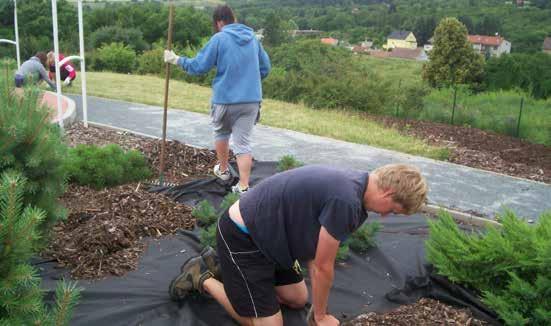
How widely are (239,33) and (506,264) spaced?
3054 millimetres

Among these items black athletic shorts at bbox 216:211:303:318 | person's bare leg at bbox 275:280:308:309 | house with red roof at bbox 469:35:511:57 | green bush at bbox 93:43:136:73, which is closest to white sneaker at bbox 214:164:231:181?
person's bare leg at bbox 275:280:308:309

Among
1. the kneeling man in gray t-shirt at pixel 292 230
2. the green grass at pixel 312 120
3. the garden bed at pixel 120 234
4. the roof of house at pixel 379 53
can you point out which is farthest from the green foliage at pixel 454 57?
the roof of house at pixel 379 53

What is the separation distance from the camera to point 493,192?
20.1 feet

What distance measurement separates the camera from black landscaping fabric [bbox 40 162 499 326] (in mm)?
3160

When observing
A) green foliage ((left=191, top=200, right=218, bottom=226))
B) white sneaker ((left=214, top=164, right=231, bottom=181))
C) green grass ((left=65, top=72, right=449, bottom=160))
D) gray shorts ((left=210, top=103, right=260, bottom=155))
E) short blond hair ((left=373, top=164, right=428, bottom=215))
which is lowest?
green grass ((left=65, top=72, right=449, bottom=160))

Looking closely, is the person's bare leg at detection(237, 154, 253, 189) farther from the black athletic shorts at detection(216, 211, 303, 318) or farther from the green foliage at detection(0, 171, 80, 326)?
the green foliage at detection(0, 171, 80, 326)

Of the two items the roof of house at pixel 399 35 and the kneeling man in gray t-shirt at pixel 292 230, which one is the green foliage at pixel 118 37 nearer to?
the kneeling man in gray t-shirt at pixel 292 230

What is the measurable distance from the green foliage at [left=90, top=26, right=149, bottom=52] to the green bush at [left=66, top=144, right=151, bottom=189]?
2907cm

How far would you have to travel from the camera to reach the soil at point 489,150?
7324 millimetres

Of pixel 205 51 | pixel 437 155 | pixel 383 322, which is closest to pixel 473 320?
pixel 383 322

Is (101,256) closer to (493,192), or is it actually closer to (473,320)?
(473,320)

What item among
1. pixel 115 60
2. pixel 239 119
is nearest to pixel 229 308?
pixel 239 119

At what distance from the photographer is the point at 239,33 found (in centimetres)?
499

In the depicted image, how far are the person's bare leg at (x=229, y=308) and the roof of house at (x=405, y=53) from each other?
62.4 metres
